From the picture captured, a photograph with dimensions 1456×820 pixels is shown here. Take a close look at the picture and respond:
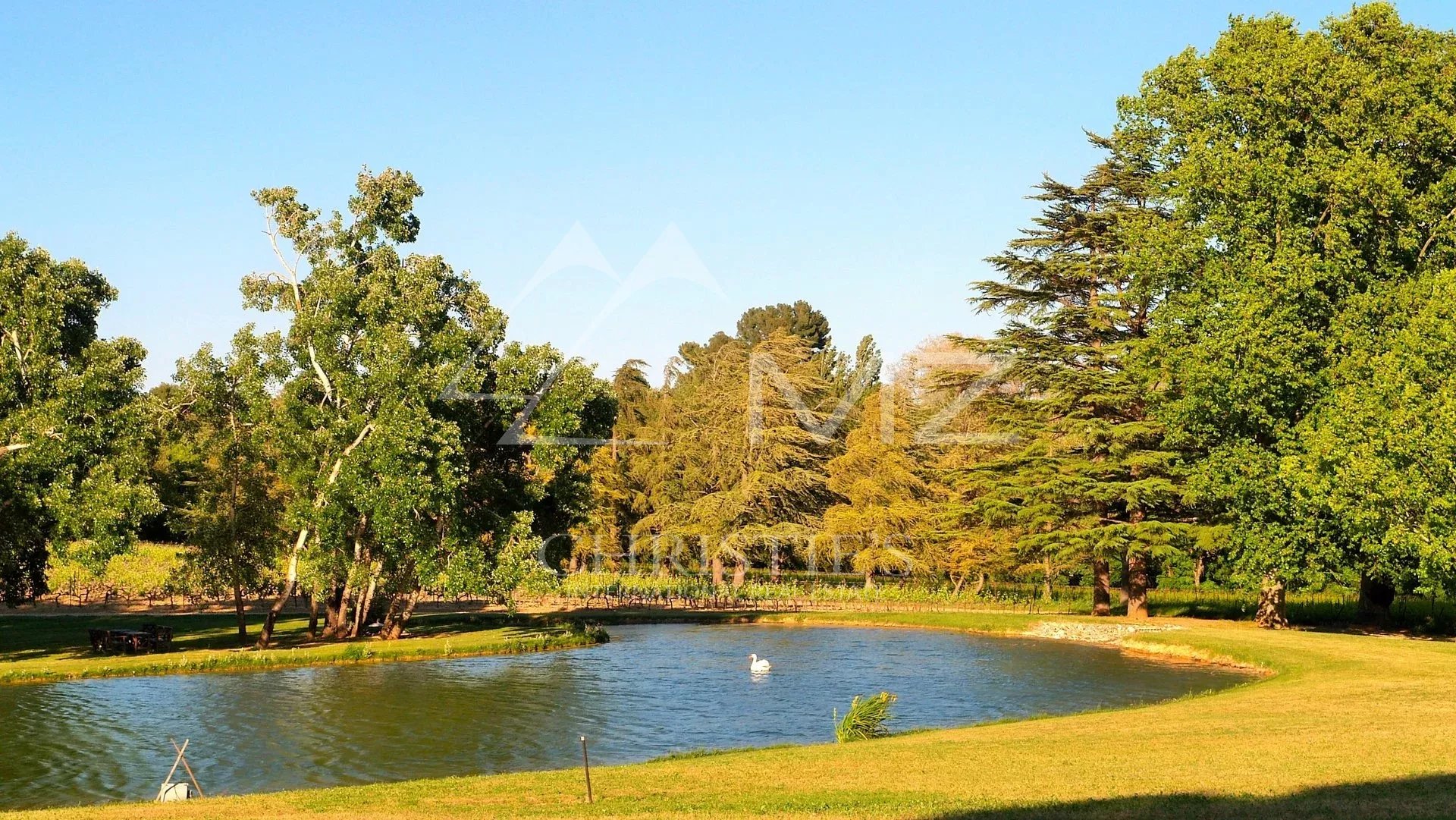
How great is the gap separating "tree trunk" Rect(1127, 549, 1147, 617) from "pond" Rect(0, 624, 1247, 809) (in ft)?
24.1

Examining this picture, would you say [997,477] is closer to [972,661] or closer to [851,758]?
[972,661]

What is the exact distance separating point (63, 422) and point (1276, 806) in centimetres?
3187

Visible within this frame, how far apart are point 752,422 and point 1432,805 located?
5646 centimetres

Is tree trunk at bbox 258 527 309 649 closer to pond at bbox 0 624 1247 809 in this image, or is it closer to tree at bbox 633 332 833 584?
pond at bbox 0 624 1247 809

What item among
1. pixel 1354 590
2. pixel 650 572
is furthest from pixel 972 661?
pixel 650 572

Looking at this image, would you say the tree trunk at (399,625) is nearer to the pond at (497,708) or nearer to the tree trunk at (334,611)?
the tree trunk at (334,611)

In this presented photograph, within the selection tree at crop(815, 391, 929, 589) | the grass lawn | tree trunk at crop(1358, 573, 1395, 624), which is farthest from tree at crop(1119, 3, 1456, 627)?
tree at crop(815, 391, 929, 589)

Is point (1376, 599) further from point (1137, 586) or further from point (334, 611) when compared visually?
point (334, 611)

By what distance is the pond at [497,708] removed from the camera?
2157cm

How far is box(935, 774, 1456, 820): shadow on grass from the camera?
12.5 metres

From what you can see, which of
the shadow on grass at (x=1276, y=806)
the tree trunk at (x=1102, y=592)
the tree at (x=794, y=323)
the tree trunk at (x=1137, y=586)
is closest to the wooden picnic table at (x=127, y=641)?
the shadow on grass at (x=1276, y=806)

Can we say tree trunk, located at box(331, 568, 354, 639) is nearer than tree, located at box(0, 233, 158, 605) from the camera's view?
No

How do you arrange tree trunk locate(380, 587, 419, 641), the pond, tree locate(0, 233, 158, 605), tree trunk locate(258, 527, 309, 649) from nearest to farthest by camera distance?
the pond → tree locate(0, 233, 158, 605) → tree trunk locate(258, 527, 309, 649) → tree trunk locate(380, 587, 419, 641)

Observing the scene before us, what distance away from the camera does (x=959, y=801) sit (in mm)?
13961
